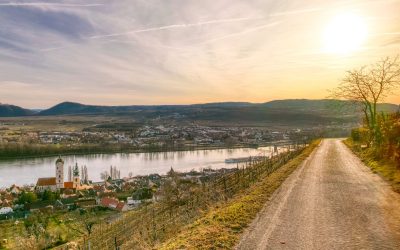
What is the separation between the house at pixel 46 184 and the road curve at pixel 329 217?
6561 cm

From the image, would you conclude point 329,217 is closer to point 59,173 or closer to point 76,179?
point 76,179

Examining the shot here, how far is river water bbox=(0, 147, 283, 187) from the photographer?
291 ft

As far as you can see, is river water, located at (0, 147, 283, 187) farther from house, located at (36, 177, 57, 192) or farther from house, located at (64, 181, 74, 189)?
house, located at (36, 177, 57, 192)

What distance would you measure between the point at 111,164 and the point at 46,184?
107 ft

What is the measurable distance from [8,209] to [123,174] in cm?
3091

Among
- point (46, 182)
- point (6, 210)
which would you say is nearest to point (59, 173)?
point (46, 182)

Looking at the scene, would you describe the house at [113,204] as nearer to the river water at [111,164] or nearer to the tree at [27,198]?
the tree at [27,198]

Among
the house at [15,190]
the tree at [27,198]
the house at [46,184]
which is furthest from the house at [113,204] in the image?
the house at [15,190]

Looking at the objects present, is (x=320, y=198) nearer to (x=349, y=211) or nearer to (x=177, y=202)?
(x=349, y=211)

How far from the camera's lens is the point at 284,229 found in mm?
8781

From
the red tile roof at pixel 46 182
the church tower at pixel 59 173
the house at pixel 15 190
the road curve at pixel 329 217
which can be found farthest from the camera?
the church tower at pixel 59 173

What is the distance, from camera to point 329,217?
9.87 m

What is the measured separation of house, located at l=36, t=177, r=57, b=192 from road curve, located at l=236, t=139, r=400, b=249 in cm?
6561

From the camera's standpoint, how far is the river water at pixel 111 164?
291ft
